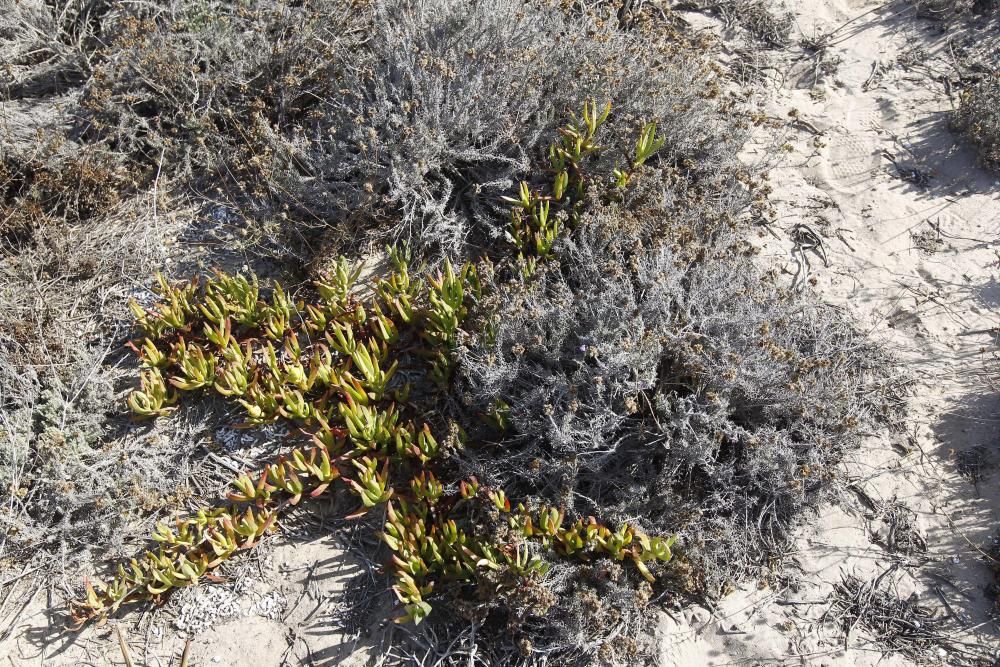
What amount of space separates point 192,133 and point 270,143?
0.66 meters

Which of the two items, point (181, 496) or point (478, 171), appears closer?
point (181, 496)

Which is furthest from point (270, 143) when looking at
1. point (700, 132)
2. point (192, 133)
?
point (700, 132)

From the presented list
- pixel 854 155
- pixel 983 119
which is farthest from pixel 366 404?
pixel 983 119

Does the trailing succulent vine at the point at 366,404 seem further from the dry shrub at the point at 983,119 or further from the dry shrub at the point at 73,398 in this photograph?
the dry shrub at the point at 983,119

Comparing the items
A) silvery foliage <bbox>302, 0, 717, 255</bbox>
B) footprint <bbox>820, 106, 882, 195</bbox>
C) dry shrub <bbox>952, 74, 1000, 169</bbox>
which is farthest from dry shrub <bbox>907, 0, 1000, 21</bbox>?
silvery foliage <bbox>302, 0, 717, 255</bbox>

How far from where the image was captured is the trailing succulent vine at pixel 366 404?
3.23 metres

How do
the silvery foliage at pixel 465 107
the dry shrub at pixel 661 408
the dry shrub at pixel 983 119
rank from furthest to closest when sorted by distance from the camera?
the dry shrub at pixel 983 119, the silvery foliage at pixel 465 107, the dry shrub at pixel 661 408

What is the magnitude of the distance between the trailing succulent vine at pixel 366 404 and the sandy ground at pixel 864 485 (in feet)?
0.92

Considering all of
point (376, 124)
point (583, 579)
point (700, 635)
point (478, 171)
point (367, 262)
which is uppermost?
point (376, 124)

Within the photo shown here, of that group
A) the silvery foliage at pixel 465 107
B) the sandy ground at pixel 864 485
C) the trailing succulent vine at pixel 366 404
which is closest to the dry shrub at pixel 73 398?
the trailing succulent vine at pixel 366 404

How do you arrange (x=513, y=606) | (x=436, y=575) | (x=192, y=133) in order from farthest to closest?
(x=192, y=133) < (x=436, y=575) < (x=513, y=606)

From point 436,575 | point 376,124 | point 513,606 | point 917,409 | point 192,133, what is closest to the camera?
point 513,606

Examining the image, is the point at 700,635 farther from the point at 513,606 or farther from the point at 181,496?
the point at 181,496

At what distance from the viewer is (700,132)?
4.51 metres
